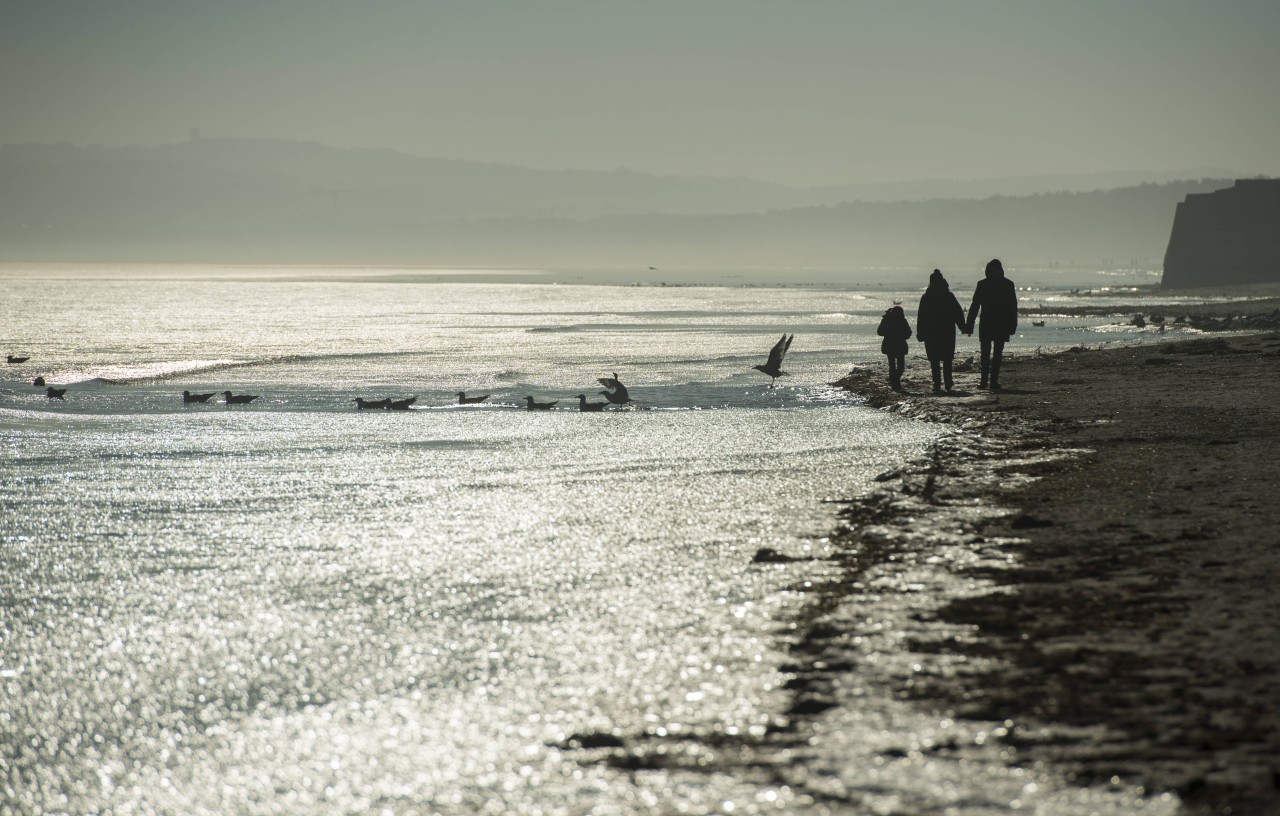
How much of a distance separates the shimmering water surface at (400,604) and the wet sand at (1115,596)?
16.6 inches

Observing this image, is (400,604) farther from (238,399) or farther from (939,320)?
(238,399)

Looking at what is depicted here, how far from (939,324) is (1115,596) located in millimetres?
13778

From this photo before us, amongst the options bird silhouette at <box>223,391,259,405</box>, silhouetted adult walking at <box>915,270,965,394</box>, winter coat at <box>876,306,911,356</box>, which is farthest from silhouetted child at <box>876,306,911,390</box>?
bird silhouette at <box>223,391,259,405</box>

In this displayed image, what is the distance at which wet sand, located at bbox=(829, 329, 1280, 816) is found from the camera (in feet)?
14.3

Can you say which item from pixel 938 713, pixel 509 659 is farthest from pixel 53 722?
pixel 938 713

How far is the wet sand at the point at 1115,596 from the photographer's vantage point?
434 centimetres

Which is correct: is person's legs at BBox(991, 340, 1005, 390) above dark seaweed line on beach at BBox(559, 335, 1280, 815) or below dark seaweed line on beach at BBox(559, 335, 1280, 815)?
above

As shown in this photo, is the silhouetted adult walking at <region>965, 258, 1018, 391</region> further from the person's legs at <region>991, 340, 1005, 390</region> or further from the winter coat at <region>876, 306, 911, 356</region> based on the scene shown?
the winter coat at <region>876, 306, 911, 356</region>

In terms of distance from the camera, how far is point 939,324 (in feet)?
64.7

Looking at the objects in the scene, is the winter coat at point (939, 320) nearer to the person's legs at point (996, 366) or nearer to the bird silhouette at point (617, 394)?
the person's legs at point (996, 366)

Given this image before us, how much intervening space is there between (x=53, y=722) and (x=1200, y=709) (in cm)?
468

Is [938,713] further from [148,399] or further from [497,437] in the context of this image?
[148,399]

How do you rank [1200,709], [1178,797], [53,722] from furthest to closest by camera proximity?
[53,722], [1200,709], [1178,797]

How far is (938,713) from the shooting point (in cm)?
479
